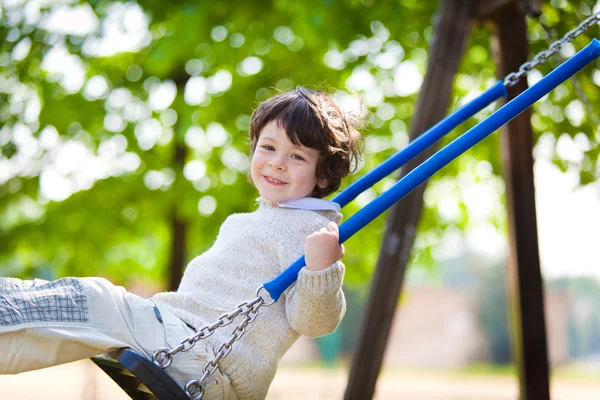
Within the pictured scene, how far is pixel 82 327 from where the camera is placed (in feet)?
6.35

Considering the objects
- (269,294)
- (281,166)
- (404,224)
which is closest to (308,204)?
(281,166)

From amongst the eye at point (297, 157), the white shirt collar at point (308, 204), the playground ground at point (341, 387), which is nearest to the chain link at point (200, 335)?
the white shirt collar at point (308, 204)

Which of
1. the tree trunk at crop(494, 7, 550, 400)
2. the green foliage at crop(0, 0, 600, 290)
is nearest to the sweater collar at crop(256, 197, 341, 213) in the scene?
the tree trunk at crop(494, 7, 550, 400)

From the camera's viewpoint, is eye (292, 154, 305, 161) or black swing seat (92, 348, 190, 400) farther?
eye (292, 154, 305, 161)

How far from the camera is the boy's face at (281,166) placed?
230cm

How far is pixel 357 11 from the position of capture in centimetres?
515

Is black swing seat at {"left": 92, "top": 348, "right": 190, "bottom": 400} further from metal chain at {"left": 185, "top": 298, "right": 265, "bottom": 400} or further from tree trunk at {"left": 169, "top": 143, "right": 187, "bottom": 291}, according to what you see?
tree trunk at {"left": 169, "top": 143, "right": 187, "bottom": 291}

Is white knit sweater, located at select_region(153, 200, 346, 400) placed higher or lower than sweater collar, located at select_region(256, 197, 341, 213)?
lower

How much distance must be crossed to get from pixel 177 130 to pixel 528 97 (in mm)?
4818

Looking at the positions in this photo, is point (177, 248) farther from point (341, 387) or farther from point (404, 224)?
point (341, 387)

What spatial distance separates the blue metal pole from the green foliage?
2214 mm

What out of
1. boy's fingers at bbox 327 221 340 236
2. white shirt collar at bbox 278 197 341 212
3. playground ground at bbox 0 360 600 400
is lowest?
boy's fingers at bbox 327 221 340 236

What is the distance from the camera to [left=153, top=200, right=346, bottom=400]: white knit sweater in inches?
83.5

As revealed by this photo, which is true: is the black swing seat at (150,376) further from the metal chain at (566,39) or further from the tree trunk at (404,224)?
the tree trunk at (404,224)
